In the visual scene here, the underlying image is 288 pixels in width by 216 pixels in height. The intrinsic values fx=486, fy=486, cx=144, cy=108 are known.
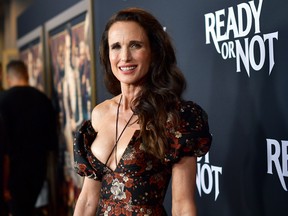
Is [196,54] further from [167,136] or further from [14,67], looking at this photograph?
[14,67]

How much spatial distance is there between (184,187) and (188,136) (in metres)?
0.17

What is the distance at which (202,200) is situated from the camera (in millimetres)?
2340

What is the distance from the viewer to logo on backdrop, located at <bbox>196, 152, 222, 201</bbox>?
2219 millimetres

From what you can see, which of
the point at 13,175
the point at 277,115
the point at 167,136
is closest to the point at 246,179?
the point at 277,115

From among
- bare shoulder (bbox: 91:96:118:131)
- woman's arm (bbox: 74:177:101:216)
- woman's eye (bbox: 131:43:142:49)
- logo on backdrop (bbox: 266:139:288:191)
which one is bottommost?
woman's arm (bbox: 74:177:101:216)

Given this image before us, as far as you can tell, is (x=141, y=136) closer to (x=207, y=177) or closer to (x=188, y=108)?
(x=188, y=108)

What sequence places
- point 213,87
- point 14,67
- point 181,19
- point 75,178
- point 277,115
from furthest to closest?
1. point 14,67
2. point 75,178
3. point 181,19
4. point 213,87
5. point 277,115

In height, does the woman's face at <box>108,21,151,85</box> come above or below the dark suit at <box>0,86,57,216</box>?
above

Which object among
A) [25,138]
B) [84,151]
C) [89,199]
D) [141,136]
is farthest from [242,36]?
[25,138]

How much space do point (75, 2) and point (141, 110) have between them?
229 cm

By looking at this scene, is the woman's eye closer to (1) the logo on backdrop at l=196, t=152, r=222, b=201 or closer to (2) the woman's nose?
(2) the woman's nose

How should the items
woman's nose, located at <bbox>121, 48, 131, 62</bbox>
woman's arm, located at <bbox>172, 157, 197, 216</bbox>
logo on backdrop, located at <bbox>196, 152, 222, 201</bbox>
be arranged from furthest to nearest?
1. logo on backdrop, located at <bbox>196, 152, 222, 201</bbox>
2. woman's nose, located at <bbox>121, 48, 131, 62</bbox>
3. woman's arm, located at <bbox>172, 157, 197, 216</bbox>

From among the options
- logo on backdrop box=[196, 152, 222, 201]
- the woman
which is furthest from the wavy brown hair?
logo on backdrop box=[196, 152, 222, 201]

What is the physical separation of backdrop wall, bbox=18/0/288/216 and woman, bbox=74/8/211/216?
36 cm
